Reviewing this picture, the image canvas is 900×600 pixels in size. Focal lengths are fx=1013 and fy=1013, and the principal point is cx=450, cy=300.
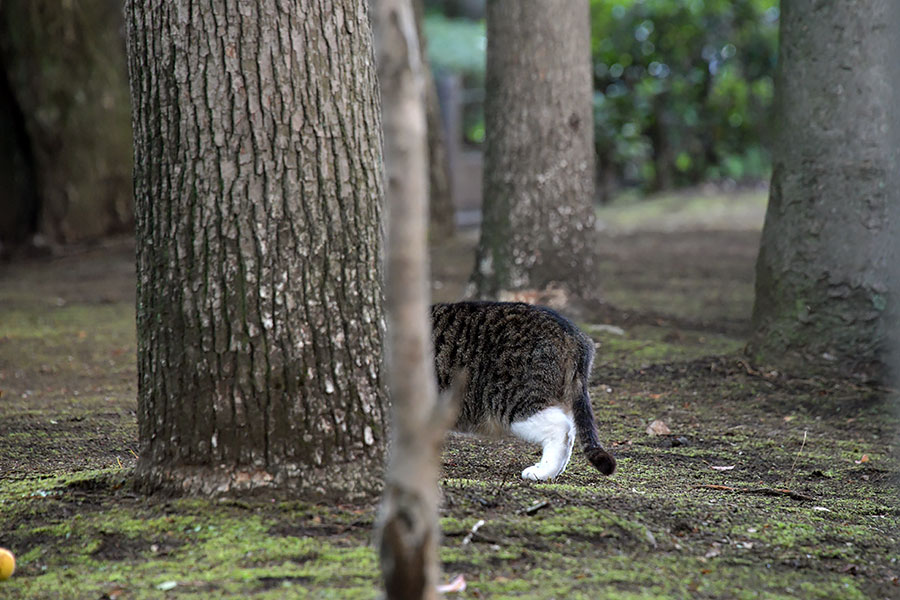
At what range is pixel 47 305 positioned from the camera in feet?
26.3

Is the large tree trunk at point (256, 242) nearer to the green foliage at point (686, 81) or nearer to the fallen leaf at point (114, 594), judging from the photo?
the fallen leaf at point (114, 594)

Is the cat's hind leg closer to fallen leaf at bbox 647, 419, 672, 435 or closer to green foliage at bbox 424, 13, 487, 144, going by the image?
fallen leaf at bbox 647, 419, 672, 435

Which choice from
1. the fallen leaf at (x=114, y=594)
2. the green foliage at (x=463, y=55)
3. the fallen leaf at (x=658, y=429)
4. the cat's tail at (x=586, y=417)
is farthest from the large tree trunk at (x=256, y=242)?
the green foliage at (x=463, y=55)

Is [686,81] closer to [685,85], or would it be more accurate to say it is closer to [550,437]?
[685,85]

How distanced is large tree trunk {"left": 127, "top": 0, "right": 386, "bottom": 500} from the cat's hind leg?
945 millimetres

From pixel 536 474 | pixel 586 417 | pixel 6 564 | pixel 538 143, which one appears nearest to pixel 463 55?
pixel 538 143

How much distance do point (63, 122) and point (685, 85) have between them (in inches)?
309

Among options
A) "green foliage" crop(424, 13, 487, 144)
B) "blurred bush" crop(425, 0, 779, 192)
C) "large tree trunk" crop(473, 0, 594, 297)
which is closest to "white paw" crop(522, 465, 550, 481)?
"large tree trunk" crop(473, 0, 594, 297)

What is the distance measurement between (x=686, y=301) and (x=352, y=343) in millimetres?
5378

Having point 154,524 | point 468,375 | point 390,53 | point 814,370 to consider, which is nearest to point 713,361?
point 814,370

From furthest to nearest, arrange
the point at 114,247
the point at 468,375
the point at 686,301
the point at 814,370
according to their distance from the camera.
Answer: the point at 114,247, the point at 686,301, the point at 814,370, the point at 468,375

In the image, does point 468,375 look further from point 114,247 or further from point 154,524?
point 114,247

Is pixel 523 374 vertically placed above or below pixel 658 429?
above

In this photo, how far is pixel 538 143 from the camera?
6.26 metres
